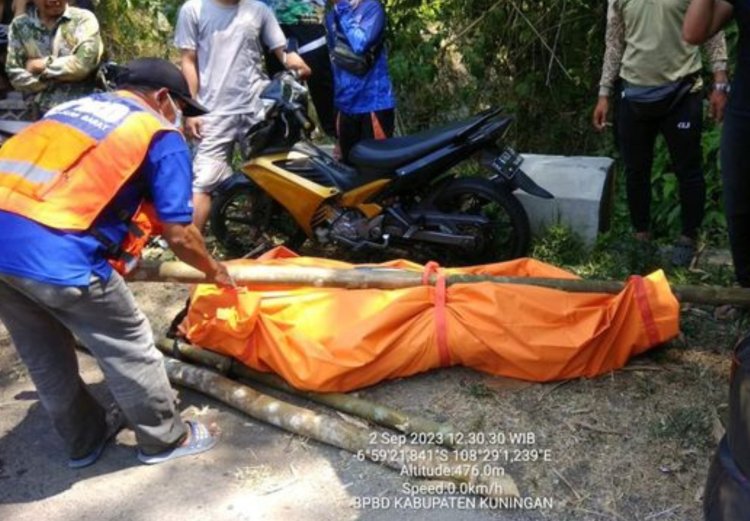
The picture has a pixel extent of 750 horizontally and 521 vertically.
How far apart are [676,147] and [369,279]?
191cm

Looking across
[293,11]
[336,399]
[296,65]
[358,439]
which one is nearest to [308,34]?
[293,11]

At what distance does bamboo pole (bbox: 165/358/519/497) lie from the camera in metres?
2.69

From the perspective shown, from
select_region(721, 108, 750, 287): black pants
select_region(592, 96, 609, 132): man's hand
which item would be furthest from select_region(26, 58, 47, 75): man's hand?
select_region(721, 108, 750, 287): black pants

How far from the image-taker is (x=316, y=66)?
540 centimetres

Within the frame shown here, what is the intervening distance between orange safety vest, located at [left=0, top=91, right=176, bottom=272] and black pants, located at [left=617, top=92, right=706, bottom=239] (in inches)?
106

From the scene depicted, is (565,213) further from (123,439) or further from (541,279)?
(123,439)

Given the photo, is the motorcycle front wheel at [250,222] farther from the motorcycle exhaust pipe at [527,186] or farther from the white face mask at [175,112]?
the white face mask at [175,112]

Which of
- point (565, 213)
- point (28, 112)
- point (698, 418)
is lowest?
point (698, 418)

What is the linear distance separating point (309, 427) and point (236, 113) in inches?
91.5

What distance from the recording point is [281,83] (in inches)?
173

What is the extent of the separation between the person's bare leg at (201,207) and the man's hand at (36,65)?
3.91ft

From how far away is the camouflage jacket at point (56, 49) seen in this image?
4.39 meters

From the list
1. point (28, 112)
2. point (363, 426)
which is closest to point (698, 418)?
point (363, 426)

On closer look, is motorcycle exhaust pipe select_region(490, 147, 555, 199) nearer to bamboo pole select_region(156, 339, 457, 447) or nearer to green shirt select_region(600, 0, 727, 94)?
green shirt select_region(600, 0, 727, 94)
